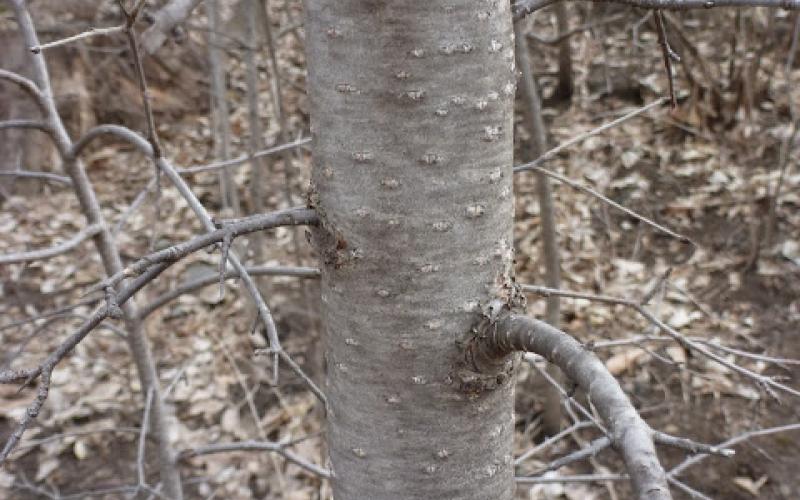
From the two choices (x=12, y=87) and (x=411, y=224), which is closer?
(x=411, y=224)

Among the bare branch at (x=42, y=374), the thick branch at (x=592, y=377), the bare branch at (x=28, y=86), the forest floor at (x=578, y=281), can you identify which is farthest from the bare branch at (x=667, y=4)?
the forest floor at (x=578, y=281)

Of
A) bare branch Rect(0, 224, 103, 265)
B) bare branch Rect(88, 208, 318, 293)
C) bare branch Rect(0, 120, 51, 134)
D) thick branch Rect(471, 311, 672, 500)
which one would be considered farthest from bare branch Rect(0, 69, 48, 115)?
thick branch Rect(471, 311, 672, 500)

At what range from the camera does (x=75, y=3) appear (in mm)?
5676

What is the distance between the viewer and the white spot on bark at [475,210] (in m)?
0.89

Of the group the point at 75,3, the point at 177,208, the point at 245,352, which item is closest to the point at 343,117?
the point at 245,352

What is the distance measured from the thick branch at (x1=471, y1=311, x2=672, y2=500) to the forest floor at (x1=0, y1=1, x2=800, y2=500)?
2.24 metres

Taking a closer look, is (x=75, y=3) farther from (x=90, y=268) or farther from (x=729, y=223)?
(x=729, y=223)

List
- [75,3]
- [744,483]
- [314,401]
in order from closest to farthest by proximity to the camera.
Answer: [744,483], [314,401], [75,3]

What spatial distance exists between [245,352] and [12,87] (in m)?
3.24

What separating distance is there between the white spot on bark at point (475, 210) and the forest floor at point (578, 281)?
228cm

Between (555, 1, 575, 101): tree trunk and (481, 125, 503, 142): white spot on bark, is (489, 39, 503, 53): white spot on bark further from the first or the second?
(555, 1, 575, 101): tree trunk

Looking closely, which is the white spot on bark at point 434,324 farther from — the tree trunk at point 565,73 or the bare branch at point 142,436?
the tree trunk at point 565,73

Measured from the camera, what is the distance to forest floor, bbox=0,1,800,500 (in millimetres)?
3613

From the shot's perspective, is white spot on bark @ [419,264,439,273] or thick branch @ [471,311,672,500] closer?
thick branch @ [471,311,672,500]
